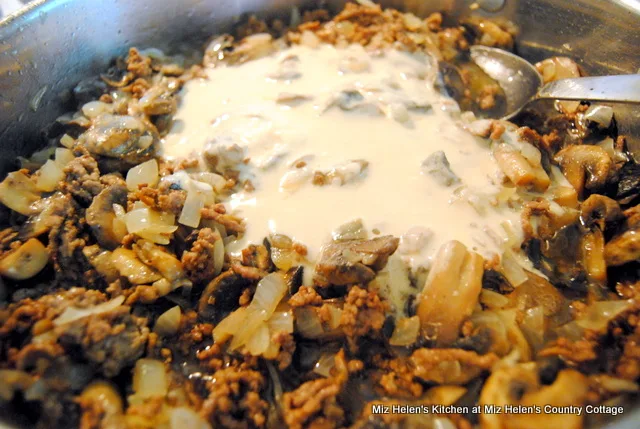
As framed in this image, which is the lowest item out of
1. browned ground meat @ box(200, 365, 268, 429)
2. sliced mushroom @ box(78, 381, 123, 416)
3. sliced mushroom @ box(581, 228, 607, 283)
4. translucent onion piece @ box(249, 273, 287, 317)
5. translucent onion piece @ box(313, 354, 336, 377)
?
sliced mushroom @ box(581, 228, 607, 283)

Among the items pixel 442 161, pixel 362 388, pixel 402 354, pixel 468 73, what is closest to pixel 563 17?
pixel 468 73

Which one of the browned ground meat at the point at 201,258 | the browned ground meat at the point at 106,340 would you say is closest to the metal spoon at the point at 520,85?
the browned ground meat at the point at 201,258

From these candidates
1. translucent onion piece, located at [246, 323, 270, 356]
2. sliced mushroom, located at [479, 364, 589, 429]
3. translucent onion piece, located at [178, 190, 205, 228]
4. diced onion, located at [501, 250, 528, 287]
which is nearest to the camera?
sliced mushroom, located at [479, 364, 589, 429]

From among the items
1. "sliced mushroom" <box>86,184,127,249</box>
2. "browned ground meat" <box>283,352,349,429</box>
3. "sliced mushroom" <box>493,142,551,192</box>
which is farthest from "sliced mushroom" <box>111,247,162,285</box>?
"sliced mushroom" <box>493,142,551,192</box>

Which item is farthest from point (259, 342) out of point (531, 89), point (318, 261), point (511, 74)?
point (511, 74)

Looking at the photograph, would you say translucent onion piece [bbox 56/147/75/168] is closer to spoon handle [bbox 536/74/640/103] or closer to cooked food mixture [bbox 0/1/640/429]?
cooked food mixture [bbox 0/1/640/429]

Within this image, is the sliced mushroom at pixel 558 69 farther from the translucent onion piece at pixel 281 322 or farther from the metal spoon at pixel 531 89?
the translucent onion piece at pixel 281 322

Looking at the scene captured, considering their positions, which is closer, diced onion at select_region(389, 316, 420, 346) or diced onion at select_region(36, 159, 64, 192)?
diced onion at select_region(389, 316, 420, 346)
